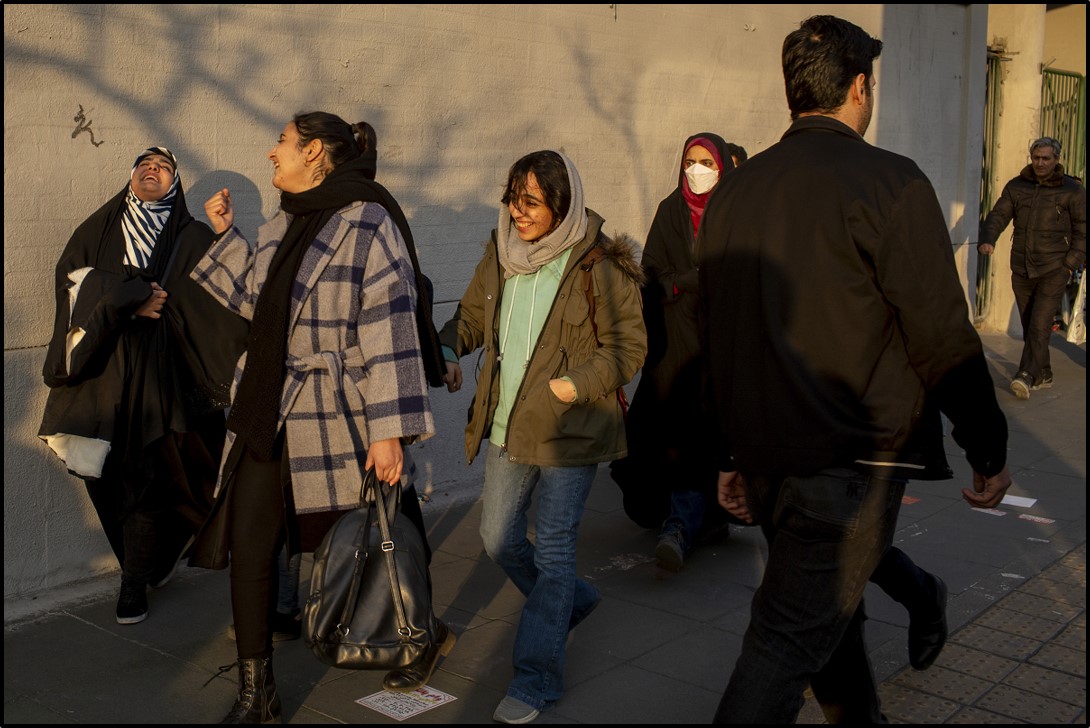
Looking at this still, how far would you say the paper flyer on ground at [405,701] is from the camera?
4.00m

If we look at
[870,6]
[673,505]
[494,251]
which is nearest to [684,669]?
[673,505]

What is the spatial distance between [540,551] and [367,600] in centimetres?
67

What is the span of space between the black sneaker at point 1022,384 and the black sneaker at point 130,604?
24.2 feet

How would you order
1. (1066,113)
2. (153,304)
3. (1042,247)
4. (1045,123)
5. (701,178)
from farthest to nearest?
(1066,113), (1045,123), (1042,247), (701,178), (153,304)

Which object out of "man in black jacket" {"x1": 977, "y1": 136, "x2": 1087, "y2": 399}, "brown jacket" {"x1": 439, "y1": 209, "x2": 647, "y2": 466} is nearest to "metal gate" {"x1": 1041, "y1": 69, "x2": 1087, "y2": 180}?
"man in black jacket" {"x1": 977, "y1": 136, "x2": 1087, "y2": 399}

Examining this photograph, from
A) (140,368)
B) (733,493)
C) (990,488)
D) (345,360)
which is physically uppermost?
(345,360)

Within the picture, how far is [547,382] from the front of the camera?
162 inches

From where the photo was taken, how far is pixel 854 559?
3.12 m

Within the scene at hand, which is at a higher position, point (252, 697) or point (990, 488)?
point (990, 488)

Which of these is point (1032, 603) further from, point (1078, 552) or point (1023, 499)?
point (1023, 499)

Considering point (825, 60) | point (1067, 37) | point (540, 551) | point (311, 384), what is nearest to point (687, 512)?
point (540, 551)

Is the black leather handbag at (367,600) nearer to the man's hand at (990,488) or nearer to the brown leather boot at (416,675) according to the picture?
the brown leather boot at (416,675)

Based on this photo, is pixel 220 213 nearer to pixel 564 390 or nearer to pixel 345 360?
pixel 345 360

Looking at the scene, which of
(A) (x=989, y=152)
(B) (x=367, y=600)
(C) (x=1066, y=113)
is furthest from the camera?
(C) (x=1066, y=113)
